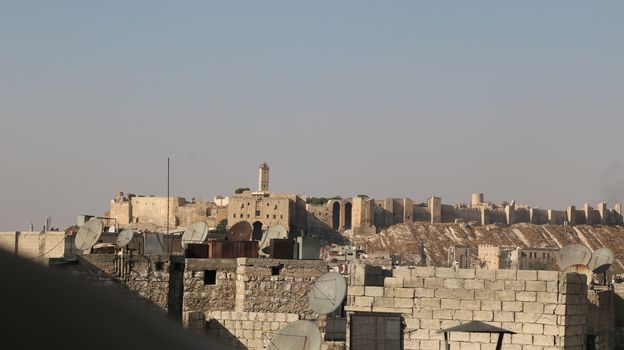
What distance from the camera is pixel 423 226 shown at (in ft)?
429

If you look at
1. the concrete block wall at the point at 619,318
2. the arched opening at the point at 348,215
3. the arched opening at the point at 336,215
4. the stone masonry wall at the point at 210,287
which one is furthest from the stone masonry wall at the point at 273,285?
the arched opening at the point at 348,215

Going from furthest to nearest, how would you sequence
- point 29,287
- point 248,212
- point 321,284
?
point 248,212 < point 321,284 < point 29,287

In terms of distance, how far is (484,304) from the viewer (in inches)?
342

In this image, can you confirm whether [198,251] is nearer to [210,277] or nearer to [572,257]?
[210,277]

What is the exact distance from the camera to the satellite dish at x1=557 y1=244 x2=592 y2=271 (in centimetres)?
1584

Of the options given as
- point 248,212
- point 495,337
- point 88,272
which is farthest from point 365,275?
point 248,212

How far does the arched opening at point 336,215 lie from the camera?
12616 centimetres

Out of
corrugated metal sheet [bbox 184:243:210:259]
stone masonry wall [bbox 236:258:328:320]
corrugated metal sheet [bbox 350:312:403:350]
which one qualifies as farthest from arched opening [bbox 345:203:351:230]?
corrugated metal sheet [bbox 350:312:403:350]

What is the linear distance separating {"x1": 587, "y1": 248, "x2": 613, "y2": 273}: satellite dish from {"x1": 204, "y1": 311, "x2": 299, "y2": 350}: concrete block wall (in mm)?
6592

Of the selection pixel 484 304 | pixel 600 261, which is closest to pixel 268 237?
pixel 600 261

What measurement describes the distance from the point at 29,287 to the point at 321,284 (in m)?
10.5

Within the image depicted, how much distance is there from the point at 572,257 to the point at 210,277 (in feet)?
18.8

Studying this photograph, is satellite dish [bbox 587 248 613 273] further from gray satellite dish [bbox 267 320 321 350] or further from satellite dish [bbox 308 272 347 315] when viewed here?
gray satellite dish [bbox 267 320 321 350]

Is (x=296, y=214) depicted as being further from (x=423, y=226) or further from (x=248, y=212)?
(x=423, y=226)
